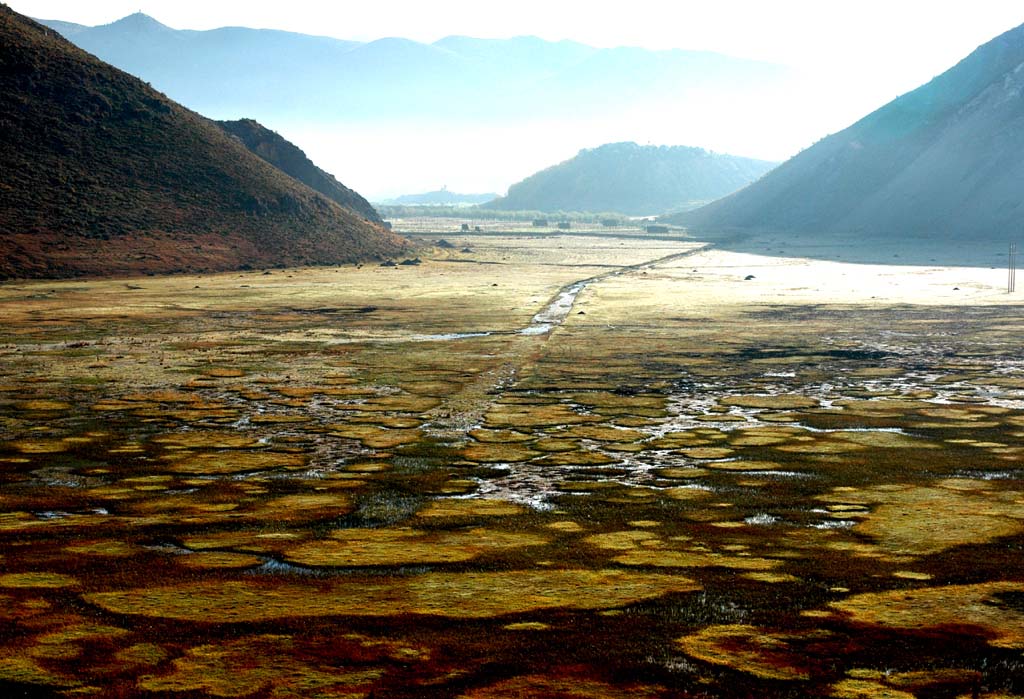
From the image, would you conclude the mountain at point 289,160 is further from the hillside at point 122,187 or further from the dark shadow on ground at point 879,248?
the dark shadow on ground at point 879,248

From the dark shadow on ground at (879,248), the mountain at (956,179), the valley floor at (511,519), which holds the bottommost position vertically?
the valley floor at (511,519)

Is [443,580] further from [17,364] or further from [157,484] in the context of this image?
[17,364]

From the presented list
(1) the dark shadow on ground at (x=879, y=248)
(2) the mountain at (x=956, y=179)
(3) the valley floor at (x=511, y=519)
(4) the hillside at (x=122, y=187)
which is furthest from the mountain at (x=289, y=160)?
(3) the valley floor at (x=511, y=519)

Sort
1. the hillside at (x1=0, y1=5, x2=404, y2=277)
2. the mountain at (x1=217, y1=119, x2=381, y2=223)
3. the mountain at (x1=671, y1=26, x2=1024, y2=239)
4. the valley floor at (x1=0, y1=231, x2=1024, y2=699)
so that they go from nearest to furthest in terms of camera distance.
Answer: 1. the valley floor at (x1=0, y1=231, x2=1024, y2=699)
2. the hillside at (x1=0, y1=5, x2=404, y2=277)
3. the mountain at (x1=217, y1=119, x2=381, y2=223)
4. the mountain at (x1=671, y1=26, x2=1024, y2=239)

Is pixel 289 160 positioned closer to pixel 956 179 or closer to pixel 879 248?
pixel 879 248

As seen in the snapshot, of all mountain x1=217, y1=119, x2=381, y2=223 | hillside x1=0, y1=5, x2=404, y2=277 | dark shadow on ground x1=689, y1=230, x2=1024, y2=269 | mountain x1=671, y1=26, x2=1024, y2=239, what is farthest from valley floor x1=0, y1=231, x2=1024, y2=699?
mountain x1=671, y1=26, x2=1024, y2=239

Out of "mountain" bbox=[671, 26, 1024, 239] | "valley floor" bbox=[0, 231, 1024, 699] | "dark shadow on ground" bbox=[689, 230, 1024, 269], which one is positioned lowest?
"valley floor" bbox=[0, 231, 1024, 699]

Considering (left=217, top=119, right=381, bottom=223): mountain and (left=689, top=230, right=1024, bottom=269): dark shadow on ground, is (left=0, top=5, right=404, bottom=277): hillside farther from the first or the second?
(left=689, top=230, right=1024, bottom=269): dark shadow on ground
